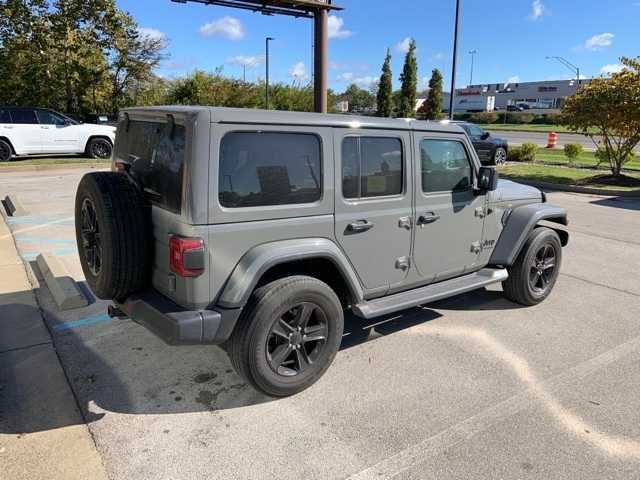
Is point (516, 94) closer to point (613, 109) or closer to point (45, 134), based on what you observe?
point (613, 109)

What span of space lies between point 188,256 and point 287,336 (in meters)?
0.86

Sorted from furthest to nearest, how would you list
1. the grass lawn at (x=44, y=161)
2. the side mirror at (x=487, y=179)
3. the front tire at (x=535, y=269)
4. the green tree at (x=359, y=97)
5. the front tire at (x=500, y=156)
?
the green tree at (x=359, y=97), the front tire at (x=500, y=156), the grass lawn at (x=44, y=161), the front tire at (x=535, y=269), the side mirror at (x=487, y=179)

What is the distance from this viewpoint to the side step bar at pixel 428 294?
3473 millimetres

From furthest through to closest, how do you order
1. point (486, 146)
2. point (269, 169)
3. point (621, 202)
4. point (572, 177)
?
1. point (486, 146)
2. point (572, 177)
3. point (621, 202)
4. point (269, 169)

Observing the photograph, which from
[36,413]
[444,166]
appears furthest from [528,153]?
[36,413]

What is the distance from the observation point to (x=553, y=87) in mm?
90438

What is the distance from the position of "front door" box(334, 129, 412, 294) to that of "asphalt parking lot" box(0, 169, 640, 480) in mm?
717

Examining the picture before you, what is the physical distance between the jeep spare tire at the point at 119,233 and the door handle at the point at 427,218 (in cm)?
197

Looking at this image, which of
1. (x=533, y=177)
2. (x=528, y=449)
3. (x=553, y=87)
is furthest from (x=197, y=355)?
(x=553, y=87)

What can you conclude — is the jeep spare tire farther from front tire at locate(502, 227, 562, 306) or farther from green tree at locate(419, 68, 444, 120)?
green tree at locate(419, 68, 444, 120)

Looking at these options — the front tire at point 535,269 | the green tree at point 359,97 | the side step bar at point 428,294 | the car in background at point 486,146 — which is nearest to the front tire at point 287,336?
the side step bar at point 428,294

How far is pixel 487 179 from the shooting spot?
13.4ft

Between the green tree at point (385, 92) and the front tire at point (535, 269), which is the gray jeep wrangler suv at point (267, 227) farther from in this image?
the green tree at point (385, 92)

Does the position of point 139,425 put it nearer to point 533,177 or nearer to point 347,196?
point 347,196
